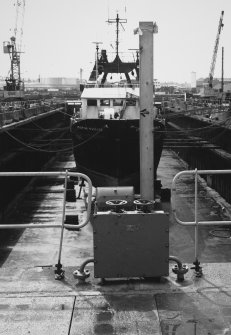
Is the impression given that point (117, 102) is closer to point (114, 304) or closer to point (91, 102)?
point (91, 102)

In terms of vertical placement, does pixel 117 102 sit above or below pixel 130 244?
above

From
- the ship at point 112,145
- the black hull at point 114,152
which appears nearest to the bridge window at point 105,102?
the ship at point 112,145

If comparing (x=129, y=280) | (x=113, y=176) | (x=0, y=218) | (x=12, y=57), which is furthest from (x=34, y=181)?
(x=12, y=57)

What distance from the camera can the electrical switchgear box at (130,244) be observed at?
16.4ft

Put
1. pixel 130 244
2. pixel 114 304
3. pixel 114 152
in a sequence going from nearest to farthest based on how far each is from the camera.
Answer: pixel 114 304
pixel 130 244
pixel 114 152

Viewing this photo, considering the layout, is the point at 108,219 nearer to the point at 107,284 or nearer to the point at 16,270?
the point at 107,284

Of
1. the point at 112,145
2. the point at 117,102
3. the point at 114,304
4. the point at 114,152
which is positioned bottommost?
the point at 114,304

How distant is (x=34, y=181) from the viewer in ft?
65.6

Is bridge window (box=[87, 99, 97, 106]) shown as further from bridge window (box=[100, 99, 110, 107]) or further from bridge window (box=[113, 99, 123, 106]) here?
bridge window (box=[113, 99, 123, 106])

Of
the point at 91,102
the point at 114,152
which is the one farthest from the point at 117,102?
the point at 114,152

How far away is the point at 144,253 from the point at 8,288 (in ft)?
5.09

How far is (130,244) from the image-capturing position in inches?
197

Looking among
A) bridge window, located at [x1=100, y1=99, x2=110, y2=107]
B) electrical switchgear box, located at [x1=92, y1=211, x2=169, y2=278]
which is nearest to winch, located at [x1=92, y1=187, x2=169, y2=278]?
electrical switchgear box, located at [x1=92, y1=211, x2=169, y2=278]

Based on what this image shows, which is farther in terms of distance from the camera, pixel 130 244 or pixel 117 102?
pixel 117 102
